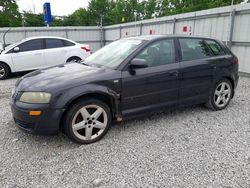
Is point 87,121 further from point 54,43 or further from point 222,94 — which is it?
point 54,43

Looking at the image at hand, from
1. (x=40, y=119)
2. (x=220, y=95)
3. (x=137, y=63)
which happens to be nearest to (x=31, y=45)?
(x=40, y=119)

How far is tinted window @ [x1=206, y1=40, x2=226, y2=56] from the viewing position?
14.2 ft

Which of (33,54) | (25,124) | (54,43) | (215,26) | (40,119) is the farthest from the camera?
(54,43)

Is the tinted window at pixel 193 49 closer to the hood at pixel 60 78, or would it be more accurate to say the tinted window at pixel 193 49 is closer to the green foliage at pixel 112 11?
the hood at pixel 60 78

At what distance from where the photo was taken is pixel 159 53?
371 centimetres

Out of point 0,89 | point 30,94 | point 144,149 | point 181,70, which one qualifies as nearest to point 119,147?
point 144,149

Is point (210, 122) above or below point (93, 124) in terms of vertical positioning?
below

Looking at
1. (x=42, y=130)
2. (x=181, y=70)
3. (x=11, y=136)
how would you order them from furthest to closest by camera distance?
(x=181, y=70) → (x=11, y=136) → (x=42, y=130)

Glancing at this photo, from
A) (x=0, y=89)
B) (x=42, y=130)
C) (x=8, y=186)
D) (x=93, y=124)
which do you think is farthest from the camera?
(x=0, y=89)

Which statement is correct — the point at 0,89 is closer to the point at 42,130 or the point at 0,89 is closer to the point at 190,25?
the point at 42,130

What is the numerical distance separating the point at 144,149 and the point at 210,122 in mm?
1544

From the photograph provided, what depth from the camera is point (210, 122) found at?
394 centimetres

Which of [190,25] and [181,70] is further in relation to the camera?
[190,25]

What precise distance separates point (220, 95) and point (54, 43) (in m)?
6.34
